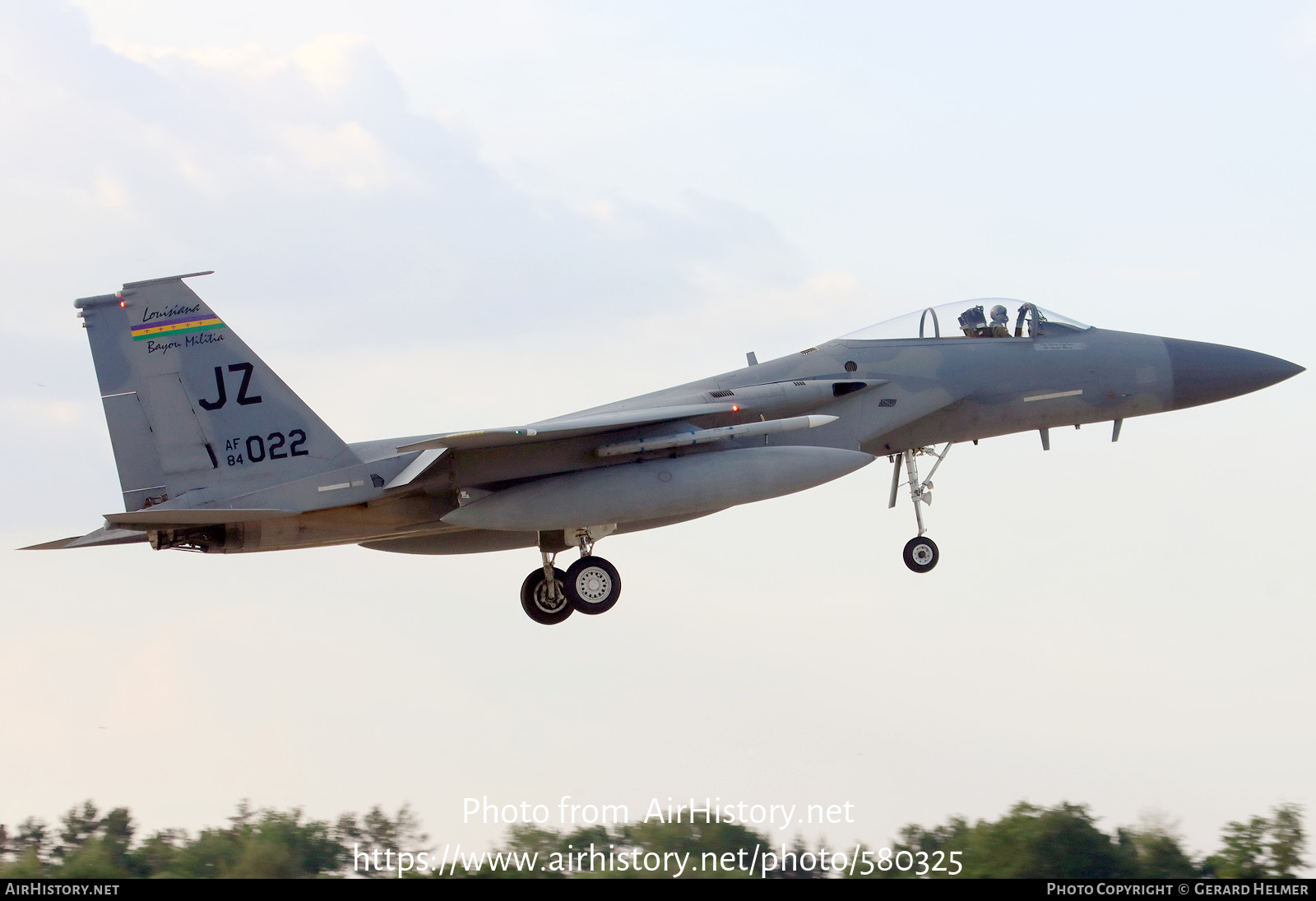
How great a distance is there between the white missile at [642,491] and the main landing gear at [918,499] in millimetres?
2294

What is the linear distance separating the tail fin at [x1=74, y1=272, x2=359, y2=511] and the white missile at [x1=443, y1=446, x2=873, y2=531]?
6.77 ft

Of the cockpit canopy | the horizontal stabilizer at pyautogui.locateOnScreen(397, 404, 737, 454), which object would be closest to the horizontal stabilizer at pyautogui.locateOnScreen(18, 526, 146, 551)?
the horizontal stabilizer at pyautogui.locateOnScreen(397, 404, 737, 454)

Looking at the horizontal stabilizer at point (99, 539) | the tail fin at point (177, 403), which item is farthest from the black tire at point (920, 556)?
the horizontal stabilizer at point (99, 539)

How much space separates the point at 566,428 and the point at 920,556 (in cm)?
488

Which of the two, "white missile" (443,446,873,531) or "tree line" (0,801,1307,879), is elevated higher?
"white missile" (443,446,873,531)

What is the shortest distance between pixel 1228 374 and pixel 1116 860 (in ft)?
39.3

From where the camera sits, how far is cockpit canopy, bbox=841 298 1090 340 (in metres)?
16.2

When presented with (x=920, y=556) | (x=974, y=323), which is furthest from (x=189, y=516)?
(x=974, y=323)

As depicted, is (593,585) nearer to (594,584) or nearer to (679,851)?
(594,584)

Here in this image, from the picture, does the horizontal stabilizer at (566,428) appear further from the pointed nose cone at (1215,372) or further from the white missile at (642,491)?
the pointed nose cone at (1215,372)

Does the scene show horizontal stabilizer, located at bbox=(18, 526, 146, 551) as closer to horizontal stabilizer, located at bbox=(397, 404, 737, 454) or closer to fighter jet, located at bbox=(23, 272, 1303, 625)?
fighter jet, located at bbox=(23, 272, 1303, 625)

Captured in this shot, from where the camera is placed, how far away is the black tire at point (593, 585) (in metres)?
14.9

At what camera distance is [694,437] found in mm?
14297
